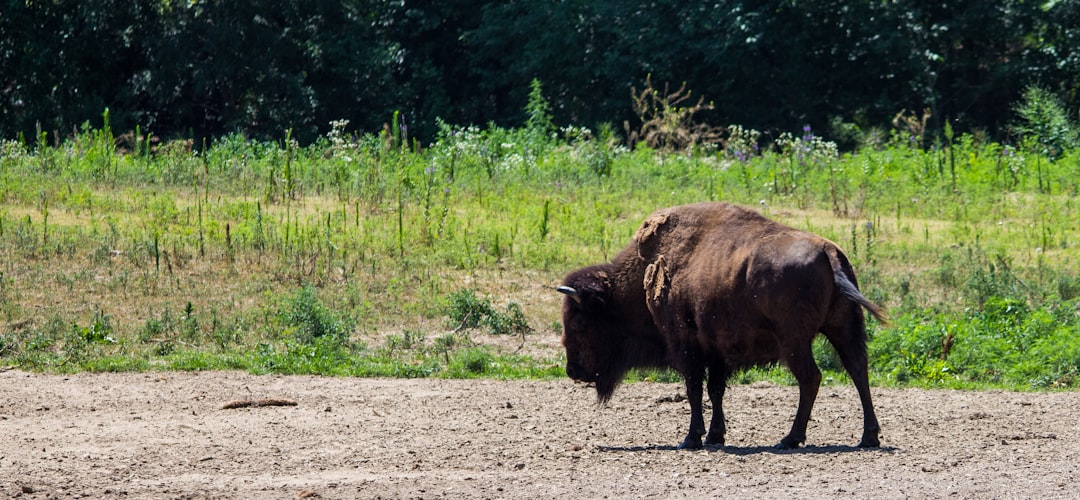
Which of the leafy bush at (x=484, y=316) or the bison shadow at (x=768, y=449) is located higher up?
the leafy bush at (x=484, y=316)

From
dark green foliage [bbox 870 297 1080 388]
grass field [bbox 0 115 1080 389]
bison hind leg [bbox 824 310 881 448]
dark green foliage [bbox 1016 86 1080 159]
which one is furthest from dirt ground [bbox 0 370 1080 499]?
dark green foliage [bbox 1016 86 1080 159]

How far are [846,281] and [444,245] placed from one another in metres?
8.03

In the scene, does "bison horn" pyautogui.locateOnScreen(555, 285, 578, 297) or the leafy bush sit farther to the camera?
the leafy bush

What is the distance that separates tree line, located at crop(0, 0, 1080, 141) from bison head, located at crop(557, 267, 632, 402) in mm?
18335

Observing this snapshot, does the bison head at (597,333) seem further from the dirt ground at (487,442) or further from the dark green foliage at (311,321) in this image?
the dark green foliage at (311,321)

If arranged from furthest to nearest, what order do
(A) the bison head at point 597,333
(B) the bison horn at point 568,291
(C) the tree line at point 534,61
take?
(C) the tree line at point 534,61, (A) the bison head at point 597,333, (B) the bison horn at point 568,291

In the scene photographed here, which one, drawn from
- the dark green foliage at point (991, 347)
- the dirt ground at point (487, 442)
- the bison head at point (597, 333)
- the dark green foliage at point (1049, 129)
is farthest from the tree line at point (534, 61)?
the bison head at point (597, 333)

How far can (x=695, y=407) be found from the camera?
902 cm

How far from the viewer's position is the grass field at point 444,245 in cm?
1234

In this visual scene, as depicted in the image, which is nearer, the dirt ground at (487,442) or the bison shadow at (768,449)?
the dirt ground at (487,442)

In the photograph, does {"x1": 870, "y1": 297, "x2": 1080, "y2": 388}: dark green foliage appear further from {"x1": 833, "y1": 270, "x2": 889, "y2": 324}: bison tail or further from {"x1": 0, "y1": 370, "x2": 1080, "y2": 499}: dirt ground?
{"x1": 833, "y1": 270, "x2": 889, "y2": 324}: bison tail

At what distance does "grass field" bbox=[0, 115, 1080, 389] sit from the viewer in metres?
12.3

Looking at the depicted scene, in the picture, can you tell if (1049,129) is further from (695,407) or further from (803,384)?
(803,384)

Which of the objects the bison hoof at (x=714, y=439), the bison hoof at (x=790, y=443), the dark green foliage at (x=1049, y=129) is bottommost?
the bison hoof at (x=714, y=439)
